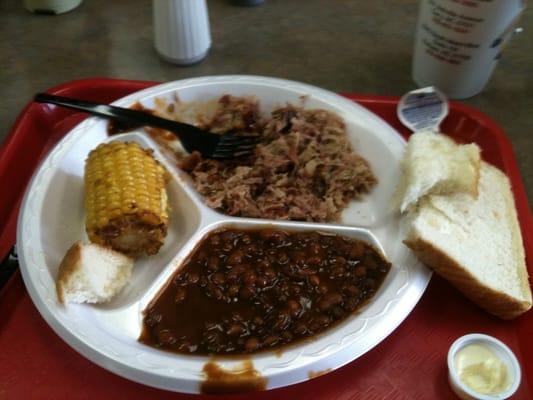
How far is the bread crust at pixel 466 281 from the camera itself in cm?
157

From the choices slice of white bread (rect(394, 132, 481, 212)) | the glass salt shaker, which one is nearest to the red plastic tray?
slice of white bread (rect(394, 132, 481, 212))

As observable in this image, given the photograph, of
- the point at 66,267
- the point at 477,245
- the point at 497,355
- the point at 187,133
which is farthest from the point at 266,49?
the point at 497,355

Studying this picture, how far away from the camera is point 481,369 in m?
A: 1.46

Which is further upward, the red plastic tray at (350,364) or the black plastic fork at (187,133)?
the black plastic fork at (187,133)

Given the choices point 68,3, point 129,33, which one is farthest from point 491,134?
point 68,3

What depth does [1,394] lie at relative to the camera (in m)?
1.42

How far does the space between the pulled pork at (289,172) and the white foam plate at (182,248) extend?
0.17 feet

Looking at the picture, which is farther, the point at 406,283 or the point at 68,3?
the point at 68,3

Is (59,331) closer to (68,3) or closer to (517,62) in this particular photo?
(68,3)

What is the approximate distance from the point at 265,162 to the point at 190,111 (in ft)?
1.44

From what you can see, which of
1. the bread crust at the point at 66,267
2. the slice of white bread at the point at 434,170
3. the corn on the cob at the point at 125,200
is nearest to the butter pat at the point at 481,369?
the slice of white bread at the point at 434,170

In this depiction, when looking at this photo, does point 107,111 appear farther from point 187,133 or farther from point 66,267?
point 66,267

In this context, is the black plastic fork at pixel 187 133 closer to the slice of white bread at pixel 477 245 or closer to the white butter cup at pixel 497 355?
the slice of white bread at pixel 477 245

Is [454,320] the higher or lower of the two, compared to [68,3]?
lower
